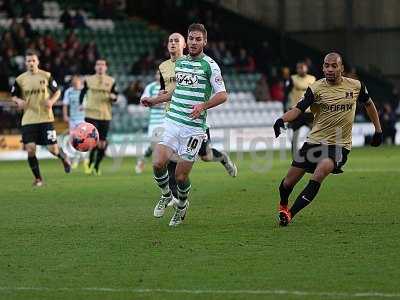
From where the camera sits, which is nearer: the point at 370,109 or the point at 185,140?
the point at 185,140

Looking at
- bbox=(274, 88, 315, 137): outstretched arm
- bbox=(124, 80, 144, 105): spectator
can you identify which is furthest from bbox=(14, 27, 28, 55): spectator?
bbox=(274, 88, 315, 137): outstretched arm

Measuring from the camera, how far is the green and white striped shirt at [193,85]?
11641 millimetres

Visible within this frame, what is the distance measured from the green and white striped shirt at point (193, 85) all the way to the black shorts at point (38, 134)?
7205 millimetres

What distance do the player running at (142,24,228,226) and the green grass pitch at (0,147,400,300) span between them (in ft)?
2.66

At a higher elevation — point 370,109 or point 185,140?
point 370,109

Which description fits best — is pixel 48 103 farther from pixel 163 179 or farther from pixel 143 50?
pixel 143 50

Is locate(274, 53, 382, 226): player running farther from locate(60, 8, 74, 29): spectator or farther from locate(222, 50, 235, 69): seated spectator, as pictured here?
locate(222, 50, 235, 69): seated spectator

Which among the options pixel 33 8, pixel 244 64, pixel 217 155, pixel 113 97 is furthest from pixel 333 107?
pixel 244 64

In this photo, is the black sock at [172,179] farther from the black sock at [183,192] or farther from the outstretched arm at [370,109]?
the outstretched arm at [370,109]

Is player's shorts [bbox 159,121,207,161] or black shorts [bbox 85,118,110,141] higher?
player's shorts [bbox 159,121,207,161]

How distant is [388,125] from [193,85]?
2218cm

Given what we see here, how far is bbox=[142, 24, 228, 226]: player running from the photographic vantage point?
1158 cm

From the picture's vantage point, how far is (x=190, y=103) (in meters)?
11.7

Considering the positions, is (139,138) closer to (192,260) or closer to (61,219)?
(61,219)
